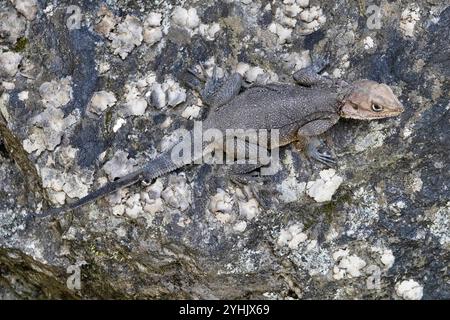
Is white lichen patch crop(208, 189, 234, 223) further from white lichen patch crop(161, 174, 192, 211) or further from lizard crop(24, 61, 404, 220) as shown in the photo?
lizard crop(24, 61, 404, 220)

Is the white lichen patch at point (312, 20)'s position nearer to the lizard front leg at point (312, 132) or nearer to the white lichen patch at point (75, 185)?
the lizard front leg at point (312, 132)

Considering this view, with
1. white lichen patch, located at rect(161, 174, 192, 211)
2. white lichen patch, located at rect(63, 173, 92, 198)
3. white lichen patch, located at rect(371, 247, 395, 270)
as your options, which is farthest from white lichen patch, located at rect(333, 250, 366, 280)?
white lichen patch, located at rect(63, 173, 92, 198)

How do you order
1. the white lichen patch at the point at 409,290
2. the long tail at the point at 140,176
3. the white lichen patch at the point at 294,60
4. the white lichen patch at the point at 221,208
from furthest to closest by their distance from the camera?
the white lichen patch at the point at 409,290
the white lichen patch at the point at 294,60
the white lichen patch at the point at 221,208
the long tail at the point at 140,176

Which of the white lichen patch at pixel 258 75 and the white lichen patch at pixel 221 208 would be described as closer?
the white lichen patch at pixel 221 208

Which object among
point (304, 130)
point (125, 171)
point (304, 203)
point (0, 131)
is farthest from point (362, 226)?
point (0, 131)

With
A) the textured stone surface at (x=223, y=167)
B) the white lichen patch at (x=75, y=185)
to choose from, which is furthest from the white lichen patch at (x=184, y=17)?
the white lichen patch at (x=75, y=185)

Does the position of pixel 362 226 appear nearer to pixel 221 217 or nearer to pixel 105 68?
pixel 221 217
